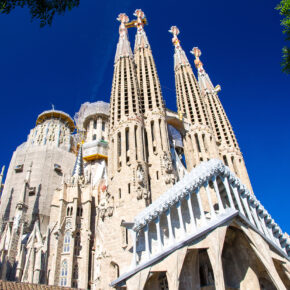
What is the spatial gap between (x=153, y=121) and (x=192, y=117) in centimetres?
694

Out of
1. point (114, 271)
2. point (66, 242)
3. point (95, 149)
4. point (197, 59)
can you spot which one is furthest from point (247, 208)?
point (197, 59)

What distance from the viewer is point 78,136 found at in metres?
45.3

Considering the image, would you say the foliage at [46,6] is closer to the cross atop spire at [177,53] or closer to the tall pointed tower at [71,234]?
the tall pointed tower at [71,234]

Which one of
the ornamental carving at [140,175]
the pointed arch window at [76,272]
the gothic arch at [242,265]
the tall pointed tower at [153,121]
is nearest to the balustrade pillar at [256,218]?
the gothic arch at [242,265]

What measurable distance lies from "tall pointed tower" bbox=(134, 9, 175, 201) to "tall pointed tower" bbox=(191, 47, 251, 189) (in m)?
7.65

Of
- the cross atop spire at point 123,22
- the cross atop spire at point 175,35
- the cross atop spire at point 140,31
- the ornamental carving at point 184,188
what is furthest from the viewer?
the cross atop spire at point 175,35

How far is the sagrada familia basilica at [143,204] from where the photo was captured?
16.0m

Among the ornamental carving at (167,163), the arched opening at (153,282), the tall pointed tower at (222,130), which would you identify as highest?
the tall pointed tower at (222,130)

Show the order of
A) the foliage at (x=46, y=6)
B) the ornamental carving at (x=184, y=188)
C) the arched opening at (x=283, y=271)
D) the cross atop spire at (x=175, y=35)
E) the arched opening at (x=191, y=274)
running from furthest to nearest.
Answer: the cross atop spire at (x=175, y=35), the arched opening at (x=283, y=271), the ornamental carving at (x=184, y=188), the arched opening at (x=191, y=274), the foliage at (x=46, y=6)

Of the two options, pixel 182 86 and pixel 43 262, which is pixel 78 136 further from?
pixel 43 262

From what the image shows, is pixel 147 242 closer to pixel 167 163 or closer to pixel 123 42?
pixel 167 163

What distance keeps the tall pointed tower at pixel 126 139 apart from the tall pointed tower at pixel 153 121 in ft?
2.76

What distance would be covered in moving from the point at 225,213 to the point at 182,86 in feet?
71.4

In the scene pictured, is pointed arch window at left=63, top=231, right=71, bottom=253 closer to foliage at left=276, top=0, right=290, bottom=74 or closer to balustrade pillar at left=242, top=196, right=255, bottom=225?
balustrade pillar at left=242, top=196, right=255, bottom=225
